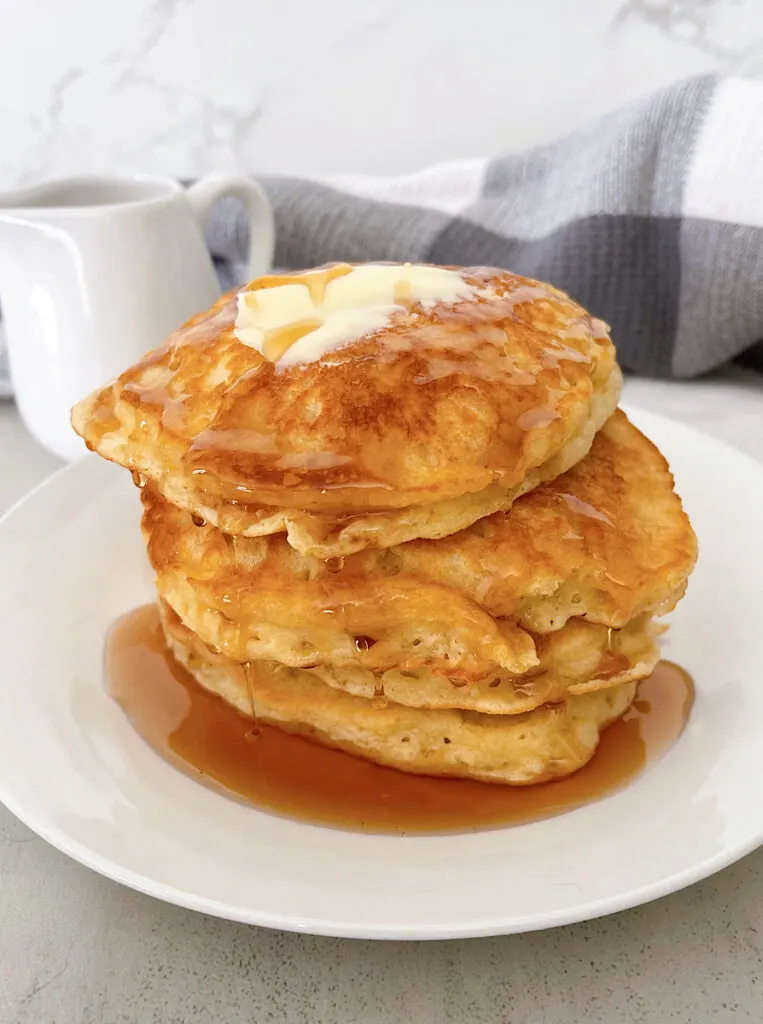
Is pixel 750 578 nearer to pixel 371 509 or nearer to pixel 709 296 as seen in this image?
pixel 371 509

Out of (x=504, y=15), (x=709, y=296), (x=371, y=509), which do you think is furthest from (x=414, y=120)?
(x=371, y=509)

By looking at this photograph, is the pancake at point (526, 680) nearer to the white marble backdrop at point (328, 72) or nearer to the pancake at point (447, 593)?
the pancake at point (447, 593)

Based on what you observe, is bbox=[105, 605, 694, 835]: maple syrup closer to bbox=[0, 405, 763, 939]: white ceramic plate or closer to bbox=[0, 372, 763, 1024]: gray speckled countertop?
bbox=[0, 405, 763, 939]: white ceramic plate

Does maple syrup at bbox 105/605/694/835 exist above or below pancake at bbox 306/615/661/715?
below

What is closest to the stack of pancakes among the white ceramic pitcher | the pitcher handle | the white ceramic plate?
the white ceramic plate

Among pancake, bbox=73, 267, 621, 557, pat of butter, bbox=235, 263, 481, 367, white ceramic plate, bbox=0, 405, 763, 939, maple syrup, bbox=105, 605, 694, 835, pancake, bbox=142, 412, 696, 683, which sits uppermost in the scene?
pat of butter, bbox=235, 263, 481, 367

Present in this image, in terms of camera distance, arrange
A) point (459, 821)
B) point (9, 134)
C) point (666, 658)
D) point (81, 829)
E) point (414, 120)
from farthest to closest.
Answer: point (9, 134) → point (414, 120) → point (666, 658) → point (459, 821) → point (81, 829)
